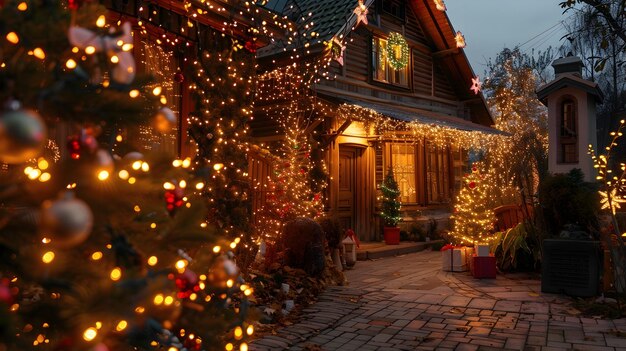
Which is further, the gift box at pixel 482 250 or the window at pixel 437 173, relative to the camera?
the window at pixel 437 173

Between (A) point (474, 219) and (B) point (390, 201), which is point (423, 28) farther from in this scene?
(A) point (474, 219)

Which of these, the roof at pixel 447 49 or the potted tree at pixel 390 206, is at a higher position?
the roof at pixel 447 49

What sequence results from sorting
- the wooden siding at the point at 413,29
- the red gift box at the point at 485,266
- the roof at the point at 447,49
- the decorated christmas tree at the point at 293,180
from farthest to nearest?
the wooden siding at the point at 413,29 → the roof at the point at 447,49 → the decorated christmas tree at the point at 293,180 → the red gift box at the point at 485,266

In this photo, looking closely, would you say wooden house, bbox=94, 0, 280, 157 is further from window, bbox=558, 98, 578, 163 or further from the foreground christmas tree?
window, bbox=558, 98, 578, 163

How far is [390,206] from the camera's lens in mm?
12727

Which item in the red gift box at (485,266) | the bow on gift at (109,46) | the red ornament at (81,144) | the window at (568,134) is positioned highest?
the window at (568,134)

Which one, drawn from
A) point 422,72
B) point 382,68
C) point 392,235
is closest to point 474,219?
point 392,235

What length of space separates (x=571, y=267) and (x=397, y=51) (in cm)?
899

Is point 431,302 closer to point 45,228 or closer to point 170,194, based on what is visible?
point 170,194

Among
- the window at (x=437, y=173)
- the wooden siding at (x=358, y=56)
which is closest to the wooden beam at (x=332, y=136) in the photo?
the wooden siding at (x=358, y=56)

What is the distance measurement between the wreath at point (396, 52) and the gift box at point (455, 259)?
22.9 feet

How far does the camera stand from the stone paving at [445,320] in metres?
4.96

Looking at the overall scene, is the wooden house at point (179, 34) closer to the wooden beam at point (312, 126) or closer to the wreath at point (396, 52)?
the wooden beam at point (312, 126)

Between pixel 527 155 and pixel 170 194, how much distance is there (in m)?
8.47
